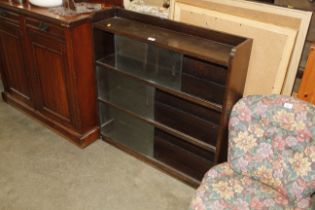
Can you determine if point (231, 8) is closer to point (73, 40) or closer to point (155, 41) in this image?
point (155, 41)

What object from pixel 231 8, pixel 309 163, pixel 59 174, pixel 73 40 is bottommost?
pixel 59 174

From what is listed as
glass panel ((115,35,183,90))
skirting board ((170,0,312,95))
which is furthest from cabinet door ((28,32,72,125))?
skirting board ((170,0,312,95))

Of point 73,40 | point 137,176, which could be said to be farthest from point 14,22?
point 137,176

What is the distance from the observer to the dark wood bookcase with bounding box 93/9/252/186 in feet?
5.88

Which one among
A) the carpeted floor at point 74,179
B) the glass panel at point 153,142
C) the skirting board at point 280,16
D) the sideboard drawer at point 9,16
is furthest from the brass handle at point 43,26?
the skirting board at point 280,16

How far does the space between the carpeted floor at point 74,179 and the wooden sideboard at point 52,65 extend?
0.16m

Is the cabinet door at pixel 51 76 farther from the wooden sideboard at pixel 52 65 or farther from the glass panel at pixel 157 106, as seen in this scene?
the glass panel at pixel 157 106

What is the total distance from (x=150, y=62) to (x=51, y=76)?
2.40 feet

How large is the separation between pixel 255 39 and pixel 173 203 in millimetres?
1094

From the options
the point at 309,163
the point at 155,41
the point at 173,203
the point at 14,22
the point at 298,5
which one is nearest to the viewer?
the point at 309,163

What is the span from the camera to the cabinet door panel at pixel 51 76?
213 cm

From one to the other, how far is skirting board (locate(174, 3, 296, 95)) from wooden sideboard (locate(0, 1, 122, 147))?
2.54 feet

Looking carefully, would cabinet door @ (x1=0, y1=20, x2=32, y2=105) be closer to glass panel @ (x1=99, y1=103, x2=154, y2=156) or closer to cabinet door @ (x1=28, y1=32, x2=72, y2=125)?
cabinet door @ (x1=28, y1=32, x2=72, y2=125)

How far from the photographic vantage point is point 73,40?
1991 millimetres
